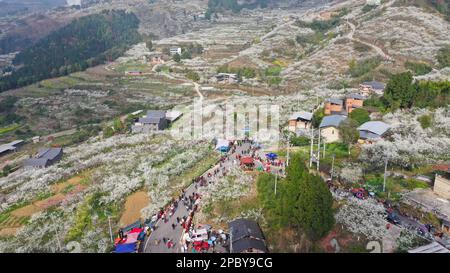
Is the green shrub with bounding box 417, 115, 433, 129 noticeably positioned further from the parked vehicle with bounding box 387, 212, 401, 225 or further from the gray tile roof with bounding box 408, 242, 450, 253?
the gray tile roof with bounding box 408, 242, 450, 253

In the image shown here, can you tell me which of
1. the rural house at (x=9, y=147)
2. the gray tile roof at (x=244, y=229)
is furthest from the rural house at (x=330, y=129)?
the rural house at (x=9, y=147)

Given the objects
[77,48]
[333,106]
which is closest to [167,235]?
[333,106]

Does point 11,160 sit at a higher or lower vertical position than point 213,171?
lower

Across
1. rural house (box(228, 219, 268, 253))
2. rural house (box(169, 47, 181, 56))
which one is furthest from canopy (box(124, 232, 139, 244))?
rural house (box(169, 47, 181, 56))

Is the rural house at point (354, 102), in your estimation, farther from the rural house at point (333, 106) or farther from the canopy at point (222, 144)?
the canopy at point (222, 144)

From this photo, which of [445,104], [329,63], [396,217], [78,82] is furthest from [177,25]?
[396,217]

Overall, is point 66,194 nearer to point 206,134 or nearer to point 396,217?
point 206,134
